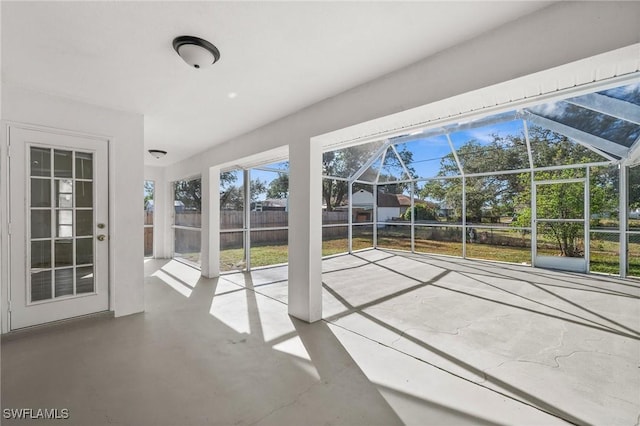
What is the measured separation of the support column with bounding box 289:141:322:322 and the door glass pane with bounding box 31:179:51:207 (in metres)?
2.64

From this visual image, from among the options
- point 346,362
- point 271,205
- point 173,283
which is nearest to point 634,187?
point 346,362

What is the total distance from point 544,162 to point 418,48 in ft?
19.3

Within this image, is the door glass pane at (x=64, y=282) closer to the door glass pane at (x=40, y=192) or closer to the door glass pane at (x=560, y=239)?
the door glass pane at (x=40, y=192)

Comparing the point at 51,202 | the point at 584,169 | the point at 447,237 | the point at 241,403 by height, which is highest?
the point at 584,169

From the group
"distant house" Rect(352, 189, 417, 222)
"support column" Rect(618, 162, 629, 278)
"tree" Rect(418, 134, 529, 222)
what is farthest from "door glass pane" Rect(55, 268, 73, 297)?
"support column" Rect(618, 162, 629, 278)

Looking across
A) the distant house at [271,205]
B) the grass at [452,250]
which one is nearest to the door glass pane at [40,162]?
the grass at [452,250]

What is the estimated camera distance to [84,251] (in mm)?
3186

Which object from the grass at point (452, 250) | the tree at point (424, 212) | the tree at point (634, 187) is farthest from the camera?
the tree at point (424, 212)

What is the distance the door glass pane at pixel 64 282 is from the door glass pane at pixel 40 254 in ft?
0.46

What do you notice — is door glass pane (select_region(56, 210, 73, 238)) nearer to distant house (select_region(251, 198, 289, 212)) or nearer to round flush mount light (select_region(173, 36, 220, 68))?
round flush mount light (select_region(173, 36, 220, 68))

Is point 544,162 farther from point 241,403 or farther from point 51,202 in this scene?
point 51,202

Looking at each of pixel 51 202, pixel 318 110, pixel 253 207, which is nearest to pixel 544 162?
pixel 318 110

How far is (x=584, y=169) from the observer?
18.5 feet

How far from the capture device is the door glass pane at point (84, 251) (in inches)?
124
